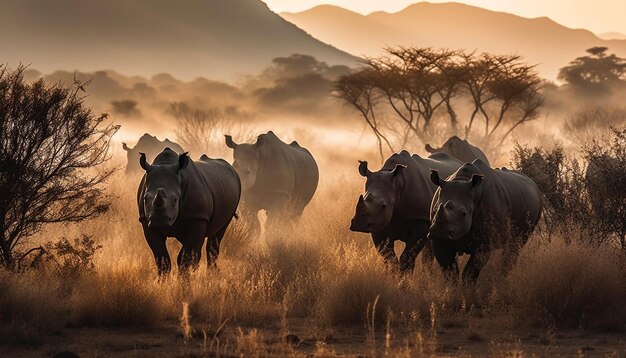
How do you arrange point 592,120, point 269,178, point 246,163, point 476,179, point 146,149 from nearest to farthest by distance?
point 476,179, point 246,163, point 269,178, point 146,149, point 592,120

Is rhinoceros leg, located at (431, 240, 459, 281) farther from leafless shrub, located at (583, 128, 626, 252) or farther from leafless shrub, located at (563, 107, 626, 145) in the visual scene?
leafless shrub, located at (563, 107, 626, 145)

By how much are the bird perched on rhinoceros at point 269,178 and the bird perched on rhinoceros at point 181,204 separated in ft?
15.9

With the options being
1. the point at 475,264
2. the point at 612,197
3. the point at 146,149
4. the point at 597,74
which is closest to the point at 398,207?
the point at 475,264

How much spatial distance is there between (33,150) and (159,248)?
1643 millimetres

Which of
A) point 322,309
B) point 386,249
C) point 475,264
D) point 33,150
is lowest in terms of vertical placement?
point 322,309

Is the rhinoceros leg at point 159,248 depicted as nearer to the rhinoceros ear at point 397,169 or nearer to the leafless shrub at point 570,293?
the rhinoceros ear at point 397,169

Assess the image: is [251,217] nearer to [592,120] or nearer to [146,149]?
[146,149]

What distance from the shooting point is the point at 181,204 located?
11.4 m

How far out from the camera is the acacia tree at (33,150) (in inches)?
445

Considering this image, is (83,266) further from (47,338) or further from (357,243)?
(357,243)

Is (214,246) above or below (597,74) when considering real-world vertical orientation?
below

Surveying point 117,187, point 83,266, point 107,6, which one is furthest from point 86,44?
point 83,266

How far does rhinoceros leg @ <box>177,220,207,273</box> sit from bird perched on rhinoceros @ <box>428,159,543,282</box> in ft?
7.60

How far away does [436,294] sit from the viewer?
10.8 metres
